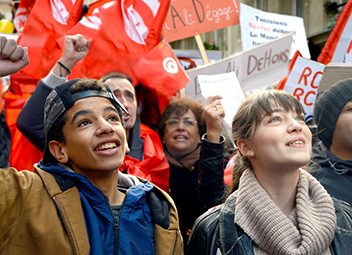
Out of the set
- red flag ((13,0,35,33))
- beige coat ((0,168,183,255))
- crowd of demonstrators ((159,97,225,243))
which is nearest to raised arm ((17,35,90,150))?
crowd of demonstrators ((159,97,225,243))

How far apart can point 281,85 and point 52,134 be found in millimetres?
2799

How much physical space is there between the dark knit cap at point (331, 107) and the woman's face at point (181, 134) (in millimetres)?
855

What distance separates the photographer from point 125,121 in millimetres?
3021

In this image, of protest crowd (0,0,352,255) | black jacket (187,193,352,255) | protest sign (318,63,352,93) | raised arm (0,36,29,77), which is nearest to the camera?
raised arm (0,36,29,77)

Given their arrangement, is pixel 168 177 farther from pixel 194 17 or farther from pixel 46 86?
pixel 194 17

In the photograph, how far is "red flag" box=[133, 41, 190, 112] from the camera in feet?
13.4

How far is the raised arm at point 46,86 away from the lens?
264cm

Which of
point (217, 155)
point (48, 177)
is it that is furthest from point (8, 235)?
point (217, 155)

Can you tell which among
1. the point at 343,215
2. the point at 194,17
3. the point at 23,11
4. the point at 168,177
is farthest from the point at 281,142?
the point at 23,11

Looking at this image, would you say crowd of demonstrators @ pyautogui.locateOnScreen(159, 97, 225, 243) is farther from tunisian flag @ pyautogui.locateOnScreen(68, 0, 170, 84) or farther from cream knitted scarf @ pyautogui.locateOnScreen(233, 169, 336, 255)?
tunisian flag @ pyautogui.locateOnScreen(68, 0, 170, 84)

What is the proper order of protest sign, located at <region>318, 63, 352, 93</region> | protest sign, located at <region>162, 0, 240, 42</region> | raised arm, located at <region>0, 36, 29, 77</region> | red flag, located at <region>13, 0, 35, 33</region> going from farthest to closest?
red flag, located at <region>13, 0, 35, 33</region>
protest sign, located at <region>162, 0, 240, 42</region>
protest sign, located at <region>318, 63, 352, 93</region>
raised arm, located at <region>0, 36, 29, 77</region>

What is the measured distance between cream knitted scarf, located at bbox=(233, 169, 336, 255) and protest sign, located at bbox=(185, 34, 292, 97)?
2.62 m

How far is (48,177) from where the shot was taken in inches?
75.5

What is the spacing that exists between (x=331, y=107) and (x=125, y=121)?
103 centimetres
